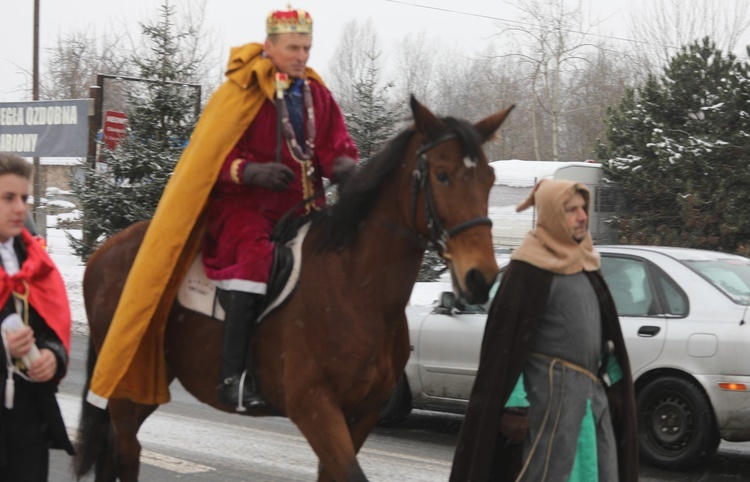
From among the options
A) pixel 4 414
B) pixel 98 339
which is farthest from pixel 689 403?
pixel 4 414

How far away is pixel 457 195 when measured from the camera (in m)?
4.50

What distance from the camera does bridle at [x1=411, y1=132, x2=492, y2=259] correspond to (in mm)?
4520

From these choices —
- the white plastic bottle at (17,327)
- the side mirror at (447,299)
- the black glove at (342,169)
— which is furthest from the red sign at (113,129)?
the white plastic bottle at (17,327)

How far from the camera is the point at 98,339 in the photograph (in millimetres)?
6207

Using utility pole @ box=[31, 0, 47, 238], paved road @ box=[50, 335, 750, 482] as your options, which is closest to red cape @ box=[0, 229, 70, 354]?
paved road @ box=[50, 335, 750, 482]

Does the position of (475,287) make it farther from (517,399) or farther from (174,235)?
(174,235)

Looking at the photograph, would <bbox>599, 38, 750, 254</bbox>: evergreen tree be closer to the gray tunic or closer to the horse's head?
the gray tunic

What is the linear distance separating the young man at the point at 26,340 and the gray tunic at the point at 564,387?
204cm

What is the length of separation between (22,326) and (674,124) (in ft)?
67.3

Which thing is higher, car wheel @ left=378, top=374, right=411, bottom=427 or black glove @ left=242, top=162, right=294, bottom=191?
black glove @ left=242, top=162, right=294, bottom=191

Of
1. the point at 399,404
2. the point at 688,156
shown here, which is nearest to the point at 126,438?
the point at 399,404

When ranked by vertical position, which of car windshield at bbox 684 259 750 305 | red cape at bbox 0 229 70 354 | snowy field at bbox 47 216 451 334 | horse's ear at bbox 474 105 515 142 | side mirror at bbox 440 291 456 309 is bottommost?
snowy field at bbox 47 216 451 334

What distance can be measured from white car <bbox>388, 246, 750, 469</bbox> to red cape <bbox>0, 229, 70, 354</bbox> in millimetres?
3874

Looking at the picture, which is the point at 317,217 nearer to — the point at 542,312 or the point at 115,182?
the point at 542,312
